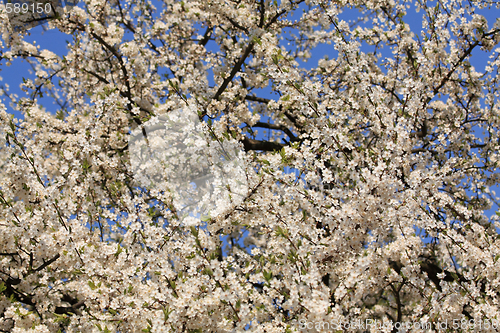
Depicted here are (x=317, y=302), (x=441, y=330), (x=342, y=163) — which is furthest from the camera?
(x=342, y=163)

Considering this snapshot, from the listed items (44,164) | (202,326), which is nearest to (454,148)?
(202,326)

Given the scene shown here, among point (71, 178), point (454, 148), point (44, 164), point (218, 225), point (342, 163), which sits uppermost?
point (454, 148)

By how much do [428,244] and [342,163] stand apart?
3.51 metres

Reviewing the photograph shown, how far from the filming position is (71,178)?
4.33m

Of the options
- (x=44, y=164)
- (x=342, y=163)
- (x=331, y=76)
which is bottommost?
(x=342, y=163)

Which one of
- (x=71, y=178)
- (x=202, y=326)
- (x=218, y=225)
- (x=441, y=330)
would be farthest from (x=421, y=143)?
(x=71, y=178)

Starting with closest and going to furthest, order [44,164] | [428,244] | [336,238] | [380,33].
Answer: [336,238] < [44,164] < [428,244] < [380,33]

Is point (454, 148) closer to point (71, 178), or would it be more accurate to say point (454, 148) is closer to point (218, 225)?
point (218, 225)

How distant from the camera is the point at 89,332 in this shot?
3.68 m

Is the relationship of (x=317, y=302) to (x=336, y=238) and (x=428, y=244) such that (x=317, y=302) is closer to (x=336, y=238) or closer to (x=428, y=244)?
(x=336, y=238)

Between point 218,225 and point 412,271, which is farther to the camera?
point 412,271

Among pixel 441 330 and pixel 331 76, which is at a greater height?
pixel 331 76

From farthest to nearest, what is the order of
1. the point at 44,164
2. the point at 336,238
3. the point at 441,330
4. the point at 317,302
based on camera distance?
the point at 44,164
the point at 441,330
the point at 336,238
the point at 317,302

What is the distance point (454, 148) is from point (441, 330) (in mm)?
3770
